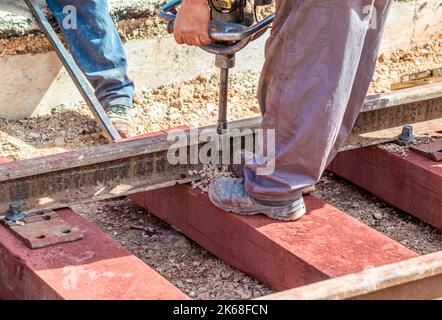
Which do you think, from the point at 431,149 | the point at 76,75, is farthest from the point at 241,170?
the point at 76,75

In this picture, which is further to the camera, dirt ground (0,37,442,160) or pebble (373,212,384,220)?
dirt ground (0,37,442,160)

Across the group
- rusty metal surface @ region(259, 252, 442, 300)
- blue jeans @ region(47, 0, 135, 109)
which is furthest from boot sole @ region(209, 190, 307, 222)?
blue jeans @ region(47, 0, 135, 109)

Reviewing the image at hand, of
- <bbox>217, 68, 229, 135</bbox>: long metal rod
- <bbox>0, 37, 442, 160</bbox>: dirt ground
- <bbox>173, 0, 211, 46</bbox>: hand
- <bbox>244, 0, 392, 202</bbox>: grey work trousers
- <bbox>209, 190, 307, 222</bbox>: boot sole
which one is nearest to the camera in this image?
<bbox>244, 0, 392, 202</bbox>: grey work trousers

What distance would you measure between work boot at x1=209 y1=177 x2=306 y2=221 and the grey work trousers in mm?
48

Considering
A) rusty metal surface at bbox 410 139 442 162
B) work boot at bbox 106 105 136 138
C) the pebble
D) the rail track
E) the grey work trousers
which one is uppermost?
the grey work trousers

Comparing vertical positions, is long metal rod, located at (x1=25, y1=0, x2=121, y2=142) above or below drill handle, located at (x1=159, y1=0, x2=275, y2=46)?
below

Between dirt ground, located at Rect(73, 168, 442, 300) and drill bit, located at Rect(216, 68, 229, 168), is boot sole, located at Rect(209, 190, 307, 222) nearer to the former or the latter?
dirt ground, located at Rect(73, 168, 442, 300)

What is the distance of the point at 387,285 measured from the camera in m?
4.46

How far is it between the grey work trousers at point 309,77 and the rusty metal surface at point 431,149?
93 centimetres

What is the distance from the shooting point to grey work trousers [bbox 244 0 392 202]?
471 centimetres

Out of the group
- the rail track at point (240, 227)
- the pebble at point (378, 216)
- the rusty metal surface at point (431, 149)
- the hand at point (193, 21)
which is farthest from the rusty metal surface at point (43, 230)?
the rusty metal surface at point (431, 149)

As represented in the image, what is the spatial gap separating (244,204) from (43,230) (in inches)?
Result: 36.7

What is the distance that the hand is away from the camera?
5.05 meters

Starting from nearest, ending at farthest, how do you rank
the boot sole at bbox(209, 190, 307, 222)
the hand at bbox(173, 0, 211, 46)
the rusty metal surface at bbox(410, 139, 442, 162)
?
the hand at bbox(173, 0, 211, 46)
the boot sole at bbox(209, 190, 307, 222)
the rusty metal surface at bbox(410, 139, 442, 162)
